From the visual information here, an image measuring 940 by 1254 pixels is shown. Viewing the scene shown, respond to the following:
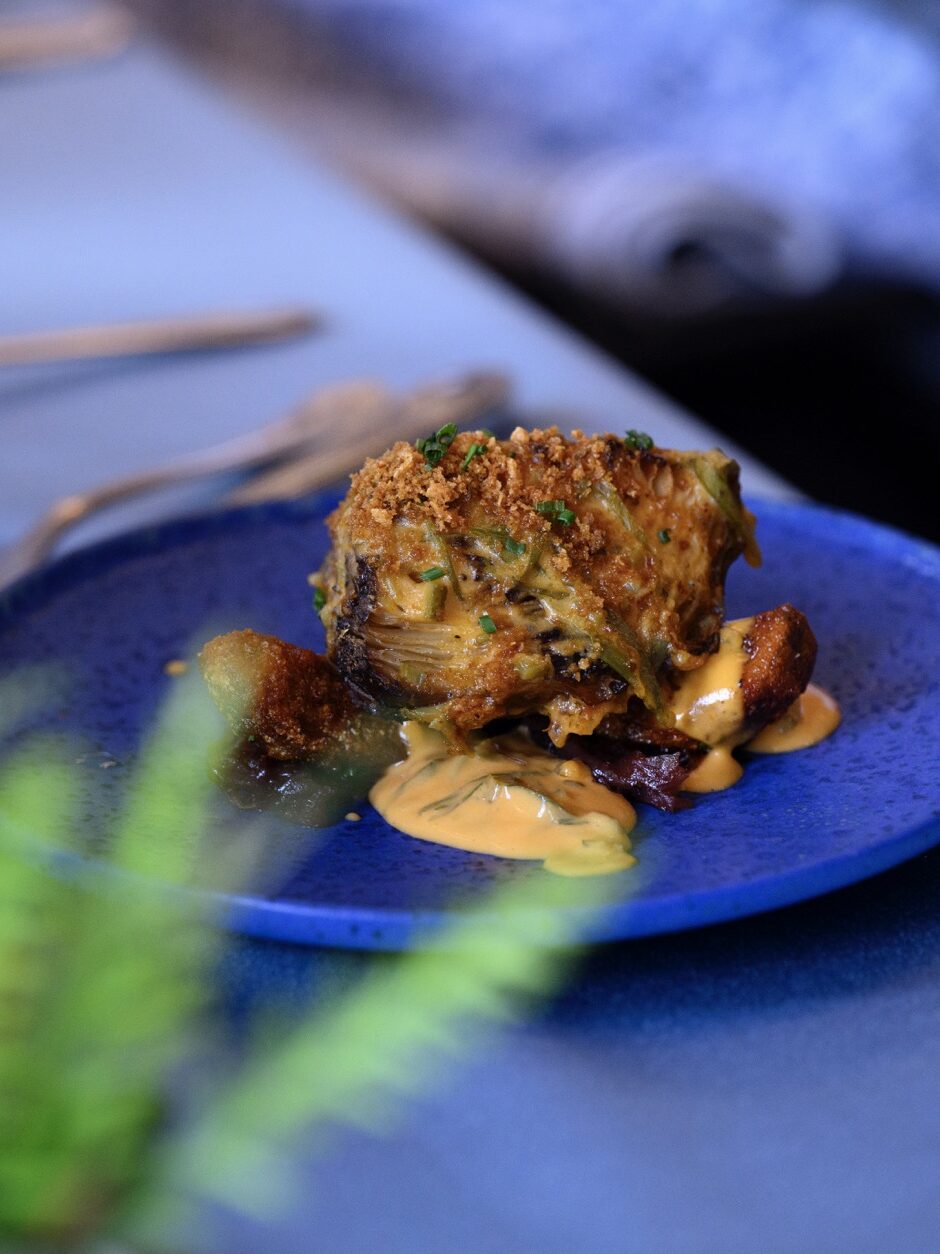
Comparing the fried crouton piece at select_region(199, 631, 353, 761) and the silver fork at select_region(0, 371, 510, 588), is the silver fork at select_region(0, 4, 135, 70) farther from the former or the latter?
the fried crouton piece at select_region(199, 631, 353, 761)

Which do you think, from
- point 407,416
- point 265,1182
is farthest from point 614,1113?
point 407,416

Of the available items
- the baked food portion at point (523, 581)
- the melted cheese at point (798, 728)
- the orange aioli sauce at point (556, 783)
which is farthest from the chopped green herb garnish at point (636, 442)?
the melted cheese at point (798, 728)

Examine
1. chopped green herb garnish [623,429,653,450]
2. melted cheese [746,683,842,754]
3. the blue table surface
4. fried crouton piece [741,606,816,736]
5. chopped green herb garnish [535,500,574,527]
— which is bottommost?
the blue table surface

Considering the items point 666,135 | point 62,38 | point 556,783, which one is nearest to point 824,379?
point 666,135

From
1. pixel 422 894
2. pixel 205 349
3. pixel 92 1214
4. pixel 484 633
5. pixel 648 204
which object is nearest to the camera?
pixel 92 1214

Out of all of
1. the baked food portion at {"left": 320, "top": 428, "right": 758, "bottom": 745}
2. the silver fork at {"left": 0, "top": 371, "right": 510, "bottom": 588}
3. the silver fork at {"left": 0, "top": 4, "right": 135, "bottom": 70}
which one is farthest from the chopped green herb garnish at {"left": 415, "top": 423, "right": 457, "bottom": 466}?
the silver fork at {"left": 0, "top": 4, "right": 135, "bottom": 70}

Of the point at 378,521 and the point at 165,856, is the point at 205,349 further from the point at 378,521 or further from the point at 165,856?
the point at 165,856
